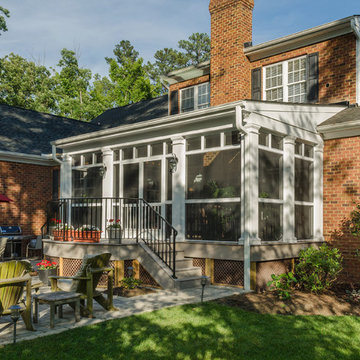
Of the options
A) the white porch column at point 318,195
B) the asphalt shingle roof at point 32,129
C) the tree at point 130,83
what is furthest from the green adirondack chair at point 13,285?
the tree at point 130,83

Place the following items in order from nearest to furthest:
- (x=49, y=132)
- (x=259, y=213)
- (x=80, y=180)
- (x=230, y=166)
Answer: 1. (x=259, y=213)
2. (x=230, y=166)
3. (x=80, y=180)
4. (x=49, y=132)

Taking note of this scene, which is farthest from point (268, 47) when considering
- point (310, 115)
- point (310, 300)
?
point (310, 300)

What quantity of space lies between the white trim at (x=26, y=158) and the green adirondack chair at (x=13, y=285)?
9.43 meters

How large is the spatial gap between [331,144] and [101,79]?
118 feet

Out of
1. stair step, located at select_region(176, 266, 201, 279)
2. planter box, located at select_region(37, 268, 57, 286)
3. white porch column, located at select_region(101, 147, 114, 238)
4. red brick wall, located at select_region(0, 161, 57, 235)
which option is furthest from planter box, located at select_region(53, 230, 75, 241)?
red brick wall, located at select_region(0, 161, 57, 235)

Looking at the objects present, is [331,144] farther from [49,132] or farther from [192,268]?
[49,132]

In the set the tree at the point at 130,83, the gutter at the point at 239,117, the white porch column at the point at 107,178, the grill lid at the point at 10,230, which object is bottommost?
the grill lid at the point at 10,230

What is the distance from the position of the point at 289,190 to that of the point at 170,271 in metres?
3.27

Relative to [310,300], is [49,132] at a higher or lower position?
higher

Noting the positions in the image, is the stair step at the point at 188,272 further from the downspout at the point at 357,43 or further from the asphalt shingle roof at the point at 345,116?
the downspout at the point at 357,43

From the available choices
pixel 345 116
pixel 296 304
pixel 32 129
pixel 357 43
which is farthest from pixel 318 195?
pixel 32 129

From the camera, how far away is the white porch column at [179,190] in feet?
33.4

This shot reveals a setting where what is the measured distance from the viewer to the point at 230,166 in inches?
453

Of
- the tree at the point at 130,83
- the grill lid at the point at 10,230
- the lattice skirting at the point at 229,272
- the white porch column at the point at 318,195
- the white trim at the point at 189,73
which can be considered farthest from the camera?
the tree at the point at 130,83
